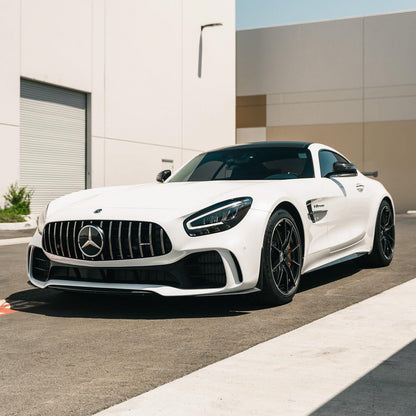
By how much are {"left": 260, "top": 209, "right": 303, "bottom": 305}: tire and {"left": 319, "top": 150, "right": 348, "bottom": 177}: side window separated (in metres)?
1.19

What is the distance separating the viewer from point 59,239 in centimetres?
510

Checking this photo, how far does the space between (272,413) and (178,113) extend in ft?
70.1

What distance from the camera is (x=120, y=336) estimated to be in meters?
4.24

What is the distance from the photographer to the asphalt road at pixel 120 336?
3.12m

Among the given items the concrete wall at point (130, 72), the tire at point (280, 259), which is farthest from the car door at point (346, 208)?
the concrete wall at point (130, 72)

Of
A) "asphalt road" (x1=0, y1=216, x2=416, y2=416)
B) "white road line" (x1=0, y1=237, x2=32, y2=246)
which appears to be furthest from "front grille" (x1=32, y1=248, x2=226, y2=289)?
"white road line" (x1=0, y1=237, x2=32, y2=246)

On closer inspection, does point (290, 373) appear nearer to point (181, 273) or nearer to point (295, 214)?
point (181, 273)

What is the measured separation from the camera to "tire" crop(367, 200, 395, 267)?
7.20 metres

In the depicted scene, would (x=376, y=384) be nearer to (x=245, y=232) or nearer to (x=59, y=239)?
(x=245, y=232)

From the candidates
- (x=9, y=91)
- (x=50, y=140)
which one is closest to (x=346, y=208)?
(x=9, y=91)

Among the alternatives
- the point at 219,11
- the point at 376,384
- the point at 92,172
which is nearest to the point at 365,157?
the point at 219,11

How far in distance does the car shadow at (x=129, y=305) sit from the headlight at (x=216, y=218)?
544 mm

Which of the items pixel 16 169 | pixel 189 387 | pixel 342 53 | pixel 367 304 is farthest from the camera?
pixel 342 53

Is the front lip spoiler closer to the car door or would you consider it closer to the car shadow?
the car shadow
